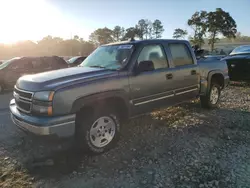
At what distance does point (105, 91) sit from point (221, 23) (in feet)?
139

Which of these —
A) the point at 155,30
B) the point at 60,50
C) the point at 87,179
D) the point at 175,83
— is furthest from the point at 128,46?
the point at 155,30

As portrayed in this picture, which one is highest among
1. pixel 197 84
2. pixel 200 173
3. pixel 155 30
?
pixel 155 30

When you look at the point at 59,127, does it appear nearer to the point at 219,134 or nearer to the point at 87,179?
the point at 87,179

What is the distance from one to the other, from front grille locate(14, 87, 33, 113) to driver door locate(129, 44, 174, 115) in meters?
1.64

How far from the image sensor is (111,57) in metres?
4.20

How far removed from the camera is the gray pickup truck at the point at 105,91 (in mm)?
2988

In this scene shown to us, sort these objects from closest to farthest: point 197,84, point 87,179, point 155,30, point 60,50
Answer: point 87,179 < point 197,84 < point 60,50 < point 155,30

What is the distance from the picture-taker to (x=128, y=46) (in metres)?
4.13

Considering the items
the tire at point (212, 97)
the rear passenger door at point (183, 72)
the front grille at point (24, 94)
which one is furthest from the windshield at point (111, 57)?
the tire at point (212, 97)

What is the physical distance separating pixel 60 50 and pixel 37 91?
167 feet

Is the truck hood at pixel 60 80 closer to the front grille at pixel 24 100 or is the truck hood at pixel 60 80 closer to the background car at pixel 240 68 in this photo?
the front grille at pixel 24 100

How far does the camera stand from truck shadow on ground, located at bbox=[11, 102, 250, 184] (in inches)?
125

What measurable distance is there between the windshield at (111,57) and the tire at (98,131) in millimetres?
903

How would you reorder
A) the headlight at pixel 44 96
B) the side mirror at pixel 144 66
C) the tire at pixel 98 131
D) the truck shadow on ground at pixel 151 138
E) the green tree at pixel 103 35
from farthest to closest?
the green tree at pixel 103 35
the side mirror at pixel 144 66
the tire at pixel 98 131
the truck shadow on ground at pixel 151 138
the headlight at pixel 44 96
